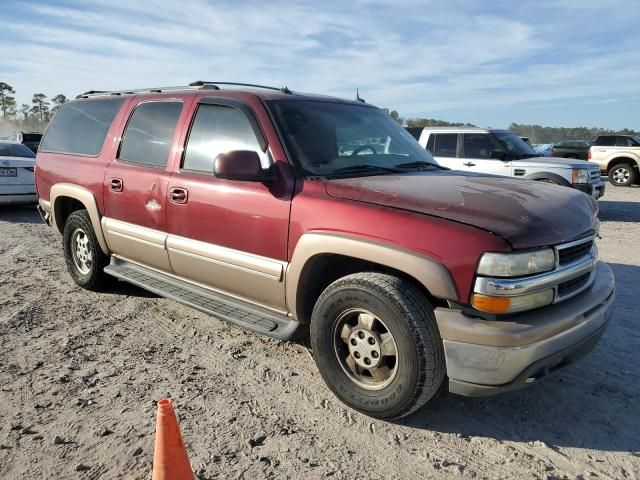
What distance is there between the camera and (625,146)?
17.9 m

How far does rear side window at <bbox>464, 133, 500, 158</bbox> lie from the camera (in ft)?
35.6

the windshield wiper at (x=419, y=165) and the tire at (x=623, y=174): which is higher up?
the windshield wiper at (x=419, y=165)

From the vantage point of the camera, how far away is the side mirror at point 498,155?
10.4 metres

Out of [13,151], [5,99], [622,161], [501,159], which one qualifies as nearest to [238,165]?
[501,159]

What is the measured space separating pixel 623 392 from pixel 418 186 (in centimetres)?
190

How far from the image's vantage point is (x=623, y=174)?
1784 cm

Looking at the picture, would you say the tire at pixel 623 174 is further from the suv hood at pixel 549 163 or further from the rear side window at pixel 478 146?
the rear side window at pixel 478 146

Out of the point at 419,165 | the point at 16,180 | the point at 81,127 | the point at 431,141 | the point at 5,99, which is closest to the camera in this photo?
the point at 419,165

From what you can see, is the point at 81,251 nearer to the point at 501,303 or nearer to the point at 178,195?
the point at 178,195

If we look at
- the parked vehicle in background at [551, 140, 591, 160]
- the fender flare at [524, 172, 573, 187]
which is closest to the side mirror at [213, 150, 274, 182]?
the fender flare at [524, 172, 573, 187]

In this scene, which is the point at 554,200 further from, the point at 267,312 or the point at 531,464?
the point at 267,312

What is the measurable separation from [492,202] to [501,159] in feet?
27.3

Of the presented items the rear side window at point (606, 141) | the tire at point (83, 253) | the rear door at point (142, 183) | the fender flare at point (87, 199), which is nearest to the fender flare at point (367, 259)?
the rear door at point (142, 183)

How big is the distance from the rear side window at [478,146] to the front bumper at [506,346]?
8604 millimetres
